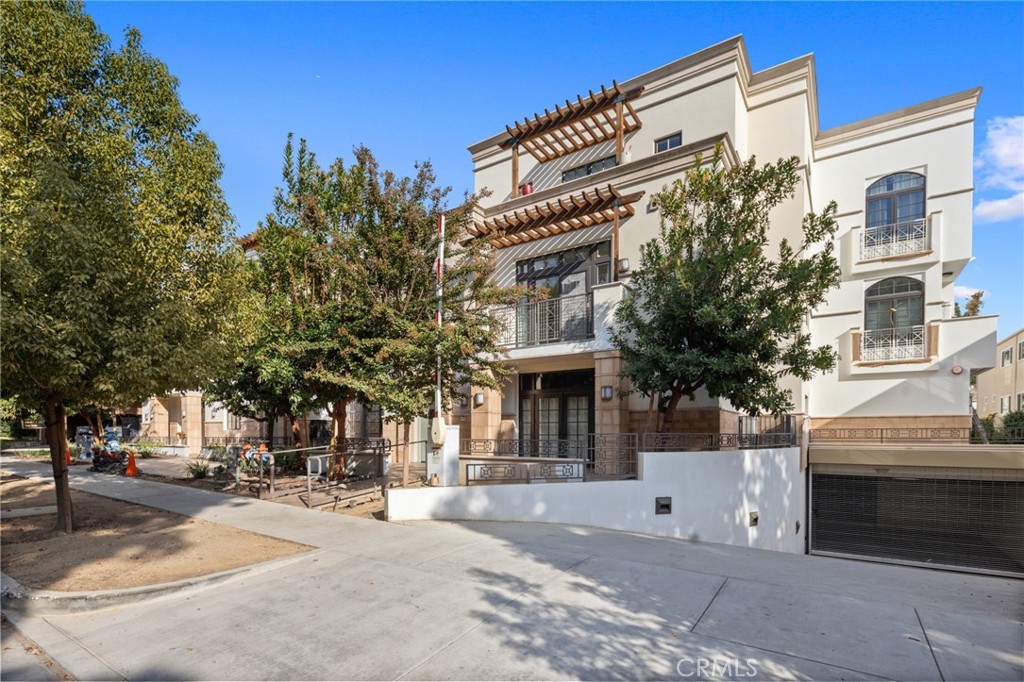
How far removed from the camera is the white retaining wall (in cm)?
1001

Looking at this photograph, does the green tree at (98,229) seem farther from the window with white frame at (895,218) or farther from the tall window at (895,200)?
the tall window at (895,200)

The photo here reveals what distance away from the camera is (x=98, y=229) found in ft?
24.4

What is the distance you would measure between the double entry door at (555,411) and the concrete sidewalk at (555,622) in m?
7.68

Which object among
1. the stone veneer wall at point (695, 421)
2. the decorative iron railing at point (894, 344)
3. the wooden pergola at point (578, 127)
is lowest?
the stone veneer wall at point (695, 421)

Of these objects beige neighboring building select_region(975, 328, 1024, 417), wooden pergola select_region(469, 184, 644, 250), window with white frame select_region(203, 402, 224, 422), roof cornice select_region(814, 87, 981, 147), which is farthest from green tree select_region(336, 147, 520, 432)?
beige neighboring building select_region(975, 328, 1024, 417)

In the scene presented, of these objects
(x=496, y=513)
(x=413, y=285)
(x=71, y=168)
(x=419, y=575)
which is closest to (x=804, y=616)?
(x=419, y=575)

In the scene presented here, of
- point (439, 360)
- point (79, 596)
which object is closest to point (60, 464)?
point (79, 596)

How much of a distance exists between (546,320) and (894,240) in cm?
1278

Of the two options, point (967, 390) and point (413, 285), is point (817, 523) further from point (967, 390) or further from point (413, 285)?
point (413, 285)

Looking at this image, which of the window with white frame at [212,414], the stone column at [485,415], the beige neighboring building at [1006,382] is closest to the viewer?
the stone column at [485,415]

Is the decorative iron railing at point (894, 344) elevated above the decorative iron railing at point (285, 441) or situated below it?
above

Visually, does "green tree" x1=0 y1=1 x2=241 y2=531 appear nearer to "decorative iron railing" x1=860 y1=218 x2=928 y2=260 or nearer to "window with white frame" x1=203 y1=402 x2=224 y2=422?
"window with white frame" x1=203 y1=402 x2=224 y2=422

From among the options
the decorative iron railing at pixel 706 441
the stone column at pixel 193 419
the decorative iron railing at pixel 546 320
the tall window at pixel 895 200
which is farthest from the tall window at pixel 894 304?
the stone column at pixel 193 419

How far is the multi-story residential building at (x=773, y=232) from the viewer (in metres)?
14.9
